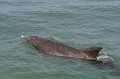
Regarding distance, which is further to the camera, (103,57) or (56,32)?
(56,32)

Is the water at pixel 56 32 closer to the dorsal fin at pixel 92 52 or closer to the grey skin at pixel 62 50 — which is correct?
the grey skin at pixel 62 50

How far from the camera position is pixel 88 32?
1741 centimetres

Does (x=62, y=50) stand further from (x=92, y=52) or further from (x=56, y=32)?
(x=56, y=32)

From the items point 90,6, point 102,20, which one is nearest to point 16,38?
point 102,20

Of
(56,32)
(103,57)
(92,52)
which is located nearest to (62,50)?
(92,52)

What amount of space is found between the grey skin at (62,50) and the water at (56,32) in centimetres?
32

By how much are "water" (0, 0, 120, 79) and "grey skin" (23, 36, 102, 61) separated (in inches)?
12.7

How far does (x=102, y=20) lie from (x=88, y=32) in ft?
9.60

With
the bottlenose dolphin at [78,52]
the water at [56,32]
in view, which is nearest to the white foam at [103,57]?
the bottlenose dolphin at [78,52]

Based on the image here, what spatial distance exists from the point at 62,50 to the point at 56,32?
3.33 metres

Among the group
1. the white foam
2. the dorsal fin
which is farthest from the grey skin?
the white foam

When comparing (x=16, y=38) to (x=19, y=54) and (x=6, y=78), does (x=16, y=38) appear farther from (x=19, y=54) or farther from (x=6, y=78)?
(x=6, y=78)

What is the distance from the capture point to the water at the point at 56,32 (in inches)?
485

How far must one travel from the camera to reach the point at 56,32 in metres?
17.1
